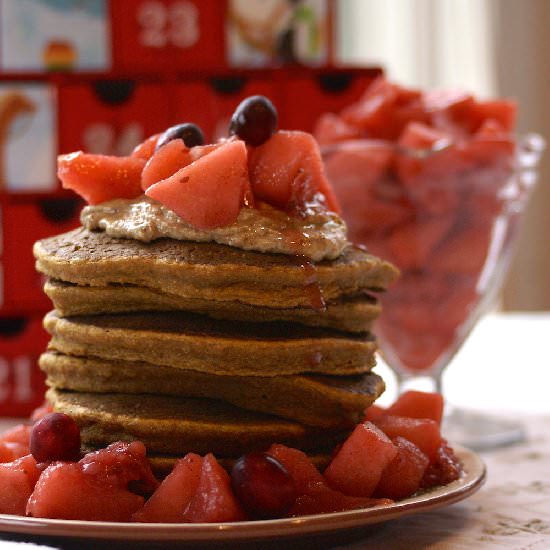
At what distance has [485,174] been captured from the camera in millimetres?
1960

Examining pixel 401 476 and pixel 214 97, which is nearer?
pixel 401 476

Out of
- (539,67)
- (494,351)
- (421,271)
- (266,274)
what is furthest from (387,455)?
(539,67)

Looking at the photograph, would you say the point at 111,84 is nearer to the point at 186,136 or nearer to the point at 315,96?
the point at 315,96

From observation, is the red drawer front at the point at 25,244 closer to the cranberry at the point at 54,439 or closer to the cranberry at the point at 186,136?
the cranberry at the point at 186,136

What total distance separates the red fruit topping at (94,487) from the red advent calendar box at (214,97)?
162 centimetres

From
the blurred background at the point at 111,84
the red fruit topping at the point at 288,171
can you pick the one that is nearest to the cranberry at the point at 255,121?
the red fruit topping at the point at 288,171

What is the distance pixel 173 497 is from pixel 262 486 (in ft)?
0.31

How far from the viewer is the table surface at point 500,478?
1.13 meters

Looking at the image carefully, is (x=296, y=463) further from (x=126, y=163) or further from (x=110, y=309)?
(x=126, y=163)

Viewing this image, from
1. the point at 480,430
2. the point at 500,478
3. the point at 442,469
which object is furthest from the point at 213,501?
the point at 480,430

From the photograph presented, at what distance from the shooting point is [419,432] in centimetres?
123

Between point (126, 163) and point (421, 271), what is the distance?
87 centimetres

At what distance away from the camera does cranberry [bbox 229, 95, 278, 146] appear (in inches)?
48.6

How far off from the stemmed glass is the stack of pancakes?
0.80 metres
